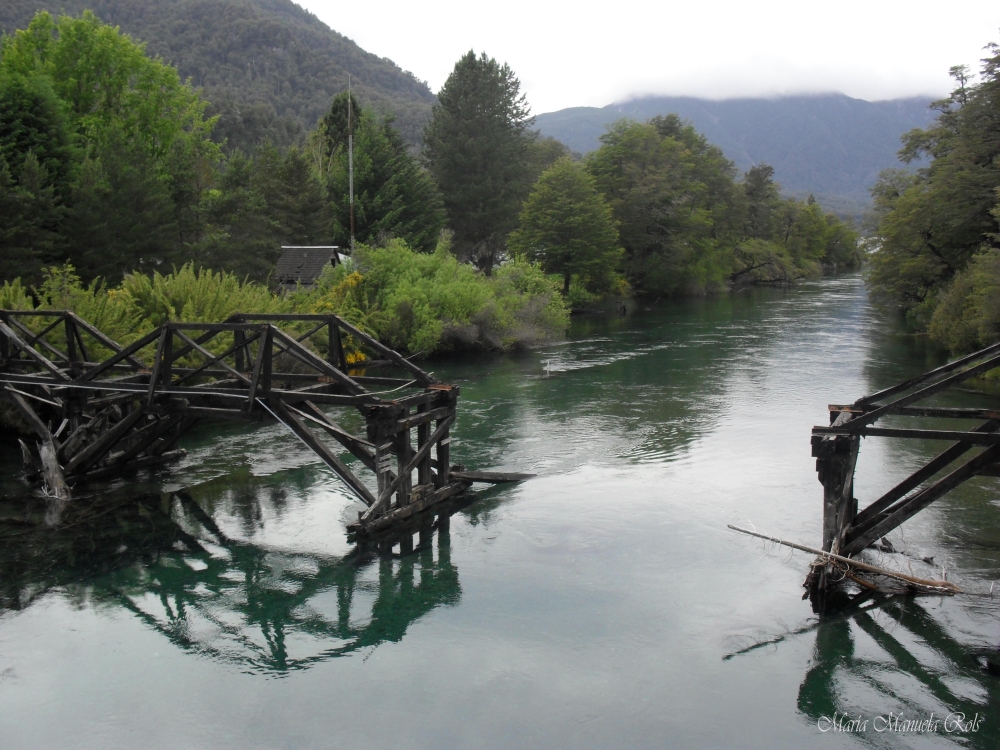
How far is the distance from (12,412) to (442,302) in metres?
16.9

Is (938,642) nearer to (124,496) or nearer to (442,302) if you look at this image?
(124,496)

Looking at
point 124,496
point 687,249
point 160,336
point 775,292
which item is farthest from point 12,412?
point 775,292

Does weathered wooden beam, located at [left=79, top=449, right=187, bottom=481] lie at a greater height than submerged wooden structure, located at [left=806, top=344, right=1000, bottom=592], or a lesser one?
lesser

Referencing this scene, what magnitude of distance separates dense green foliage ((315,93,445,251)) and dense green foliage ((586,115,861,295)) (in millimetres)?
14459

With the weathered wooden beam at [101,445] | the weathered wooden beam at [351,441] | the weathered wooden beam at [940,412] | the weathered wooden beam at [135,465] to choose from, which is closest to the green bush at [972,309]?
the weathered wooden beam at [940,412]

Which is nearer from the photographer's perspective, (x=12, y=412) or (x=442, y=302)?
(x=12, y=412)

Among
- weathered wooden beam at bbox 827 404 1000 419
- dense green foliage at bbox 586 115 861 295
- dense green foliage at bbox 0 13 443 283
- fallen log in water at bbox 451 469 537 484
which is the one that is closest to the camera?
weathered wooden beam at bbox 827 404 1000 419

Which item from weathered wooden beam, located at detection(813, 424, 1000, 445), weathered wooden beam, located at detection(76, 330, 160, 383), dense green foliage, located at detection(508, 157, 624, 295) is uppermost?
dense green foliage, located at detection(508, 157, 624, 295)

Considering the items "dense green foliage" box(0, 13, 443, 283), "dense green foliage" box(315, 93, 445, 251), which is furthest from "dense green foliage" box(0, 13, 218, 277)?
"dense green foliage" box(315, 93, 445, 251)

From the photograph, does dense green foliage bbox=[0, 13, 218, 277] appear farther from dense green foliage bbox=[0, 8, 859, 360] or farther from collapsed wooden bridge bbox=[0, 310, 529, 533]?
collapsed wooden bridge bbox=[0, 310, 529, 533]

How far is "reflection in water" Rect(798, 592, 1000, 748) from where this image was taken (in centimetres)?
862

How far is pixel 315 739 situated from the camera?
A: 834 centimetres

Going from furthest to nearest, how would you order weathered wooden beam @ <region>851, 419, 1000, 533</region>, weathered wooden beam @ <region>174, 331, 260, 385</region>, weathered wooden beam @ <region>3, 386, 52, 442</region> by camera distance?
weathered wooden beam @ <region>3, 386, 52, 442</region>
weathered wooden beam @ <region>174, 331, 260, 385</region>
weathered wooden beam @ <region>851, 419, 1000, 533</region>

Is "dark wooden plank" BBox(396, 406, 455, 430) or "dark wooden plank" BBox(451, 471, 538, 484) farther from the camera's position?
"dark wooden plank" BBox(451, 471, 538, 484)
